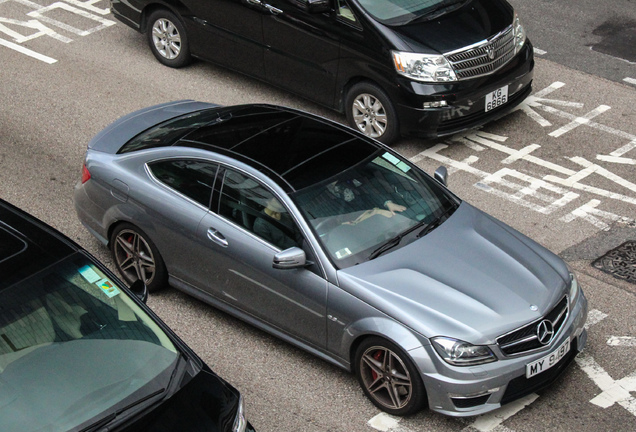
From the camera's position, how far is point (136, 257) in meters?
7.48

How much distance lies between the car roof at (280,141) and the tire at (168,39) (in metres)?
3.90

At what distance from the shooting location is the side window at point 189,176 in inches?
272

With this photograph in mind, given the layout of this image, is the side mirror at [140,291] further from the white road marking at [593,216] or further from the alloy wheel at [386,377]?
the white road marking at [593,216]

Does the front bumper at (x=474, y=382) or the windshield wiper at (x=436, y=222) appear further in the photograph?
the windshield wiper at (x=436, y=222)

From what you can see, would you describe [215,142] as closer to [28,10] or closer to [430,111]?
[430,111]

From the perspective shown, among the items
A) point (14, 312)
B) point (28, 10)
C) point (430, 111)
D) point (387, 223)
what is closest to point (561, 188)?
point (430, 111)

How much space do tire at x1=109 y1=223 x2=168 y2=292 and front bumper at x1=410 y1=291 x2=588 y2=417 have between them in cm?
253

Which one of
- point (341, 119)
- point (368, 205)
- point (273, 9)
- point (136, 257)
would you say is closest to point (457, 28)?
point (341, 119)

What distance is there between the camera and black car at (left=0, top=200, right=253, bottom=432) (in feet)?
14.9

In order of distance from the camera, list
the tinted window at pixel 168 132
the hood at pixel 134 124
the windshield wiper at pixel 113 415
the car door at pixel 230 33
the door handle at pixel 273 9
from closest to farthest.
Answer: the windshield wiper at pixel 113 415, the tinted window at pixel 168 132, the hood at pixel 134 124, the door handle at pixel 273 9, the car door at pixel 230 33

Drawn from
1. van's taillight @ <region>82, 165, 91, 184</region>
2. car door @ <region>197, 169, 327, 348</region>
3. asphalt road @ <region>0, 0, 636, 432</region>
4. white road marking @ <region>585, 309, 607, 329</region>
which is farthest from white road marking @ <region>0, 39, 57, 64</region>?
white road marking @ <region>585, 309, 607, 329</region>

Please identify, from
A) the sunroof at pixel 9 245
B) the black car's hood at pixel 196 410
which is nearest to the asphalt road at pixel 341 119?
the black car's hood at pixel 196 410

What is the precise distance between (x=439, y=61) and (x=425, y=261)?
12.3ft

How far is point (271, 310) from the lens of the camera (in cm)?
658
